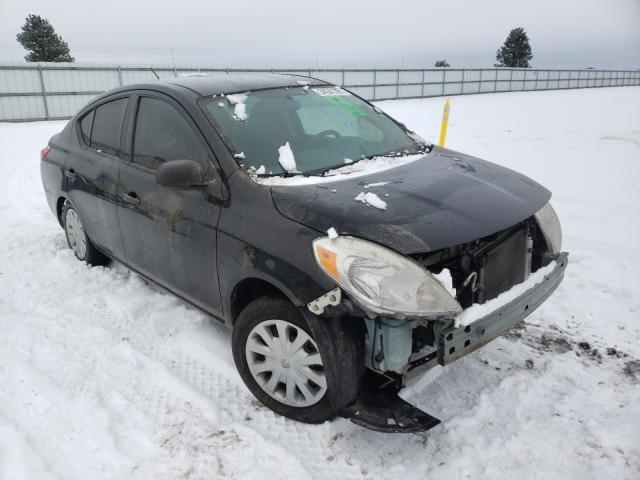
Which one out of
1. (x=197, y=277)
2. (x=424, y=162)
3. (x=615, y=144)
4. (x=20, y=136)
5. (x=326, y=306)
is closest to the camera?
(x=326, y=306)

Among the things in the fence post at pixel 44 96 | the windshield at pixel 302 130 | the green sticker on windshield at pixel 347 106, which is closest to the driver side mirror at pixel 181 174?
the windshield at pixel 302 130

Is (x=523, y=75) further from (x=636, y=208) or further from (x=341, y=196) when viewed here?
(x=341, y=196)

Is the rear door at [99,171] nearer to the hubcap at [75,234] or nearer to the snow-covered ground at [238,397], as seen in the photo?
the hubcap at [75,234]

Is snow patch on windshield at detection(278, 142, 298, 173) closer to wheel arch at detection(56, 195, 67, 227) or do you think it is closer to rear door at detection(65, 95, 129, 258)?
rear door at detection(65, 95, 129, 258)

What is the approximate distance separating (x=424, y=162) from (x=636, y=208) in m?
4.33

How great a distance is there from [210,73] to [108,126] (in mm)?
3778

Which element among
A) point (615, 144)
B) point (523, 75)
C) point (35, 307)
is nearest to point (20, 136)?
point (35, 307)

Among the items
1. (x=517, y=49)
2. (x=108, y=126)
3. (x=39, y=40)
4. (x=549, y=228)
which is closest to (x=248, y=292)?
(x=549, y=228)

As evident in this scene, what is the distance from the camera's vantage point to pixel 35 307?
3.87 metres

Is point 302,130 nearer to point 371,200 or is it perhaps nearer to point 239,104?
point 239,104

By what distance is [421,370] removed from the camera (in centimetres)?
237

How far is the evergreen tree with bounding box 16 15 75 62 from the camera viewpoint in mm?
32594

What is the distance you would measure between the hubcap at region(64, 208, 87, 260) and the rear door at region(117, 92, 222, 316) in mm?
1061

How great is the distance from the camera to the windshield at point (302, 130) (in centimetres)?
295
